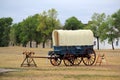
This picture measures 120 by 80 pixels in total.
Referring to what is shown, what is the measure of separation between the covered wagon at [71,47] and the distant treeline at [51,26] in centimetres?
5754

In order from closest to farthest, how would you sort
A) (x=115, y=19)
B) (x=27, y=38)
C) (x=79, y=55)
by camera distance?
(x=79, y=55)
(x=115, y=19)
(x=27, y=38)

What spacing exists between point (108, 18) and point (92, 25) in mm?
5590

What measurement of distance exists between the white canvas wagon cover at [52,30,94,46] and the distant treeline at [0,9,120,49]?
57.4 meters

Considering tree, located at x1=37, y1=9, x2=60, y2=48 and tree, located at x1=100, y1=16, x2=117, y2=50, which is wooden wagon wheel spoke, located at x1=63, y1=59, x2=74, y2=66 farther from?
tree, located at x1=37, y1=9, x2=60, y2=48

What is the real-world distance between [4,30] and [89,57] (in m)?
93.7

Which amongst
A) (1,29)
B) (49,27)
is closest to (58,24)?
(49,27)

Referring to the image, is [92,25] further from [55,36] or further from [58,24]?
[55,36]

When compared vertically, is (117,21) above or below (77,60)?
above

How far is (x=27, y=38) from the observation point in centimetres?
12025

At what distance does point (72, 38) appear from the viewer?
33.8 m

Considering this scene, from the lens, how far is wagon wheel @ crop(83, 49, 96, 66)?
33500 millimetres

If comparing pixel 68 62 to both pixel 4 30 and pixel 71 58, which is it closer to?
pixel 71 58

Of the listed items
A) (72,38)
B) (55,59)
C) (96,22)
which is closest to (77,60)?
(72,38)

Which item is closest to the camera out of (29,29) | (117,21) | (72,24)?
(117,21)
